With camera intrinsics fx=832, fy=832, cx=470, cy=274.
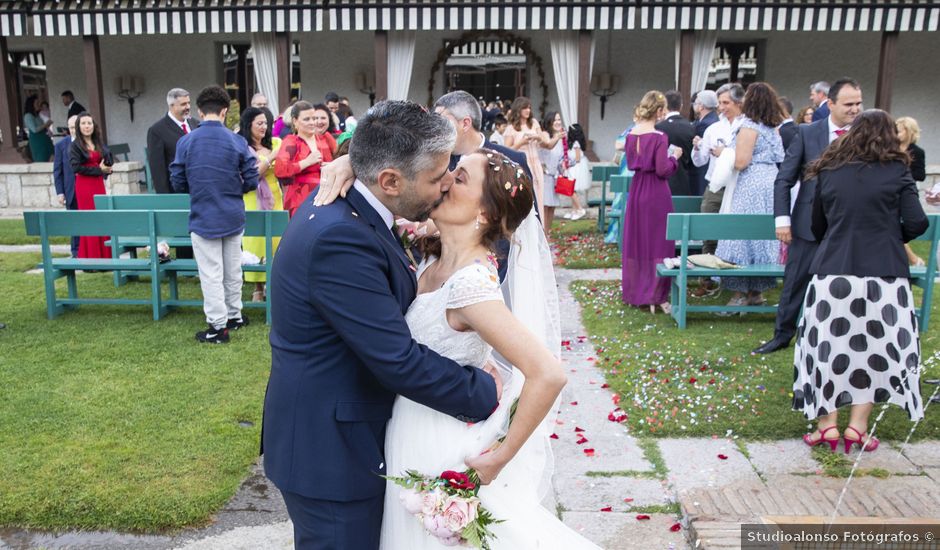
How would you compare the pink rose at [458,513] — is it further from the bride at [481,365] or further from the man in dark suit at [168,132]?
the man in dark suit at [168,132]

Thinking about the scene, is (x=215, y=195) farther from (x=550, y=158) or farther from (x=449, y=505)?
(x=550, y=158)

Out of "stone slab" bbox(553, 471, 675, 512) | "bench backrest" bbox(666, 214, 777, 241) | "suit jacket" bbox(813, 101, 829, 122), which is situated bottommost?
"stone slab" bbox(553, 471, 675, 512)

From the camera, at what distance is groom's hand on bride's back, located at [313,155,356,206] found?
2264 millimetres

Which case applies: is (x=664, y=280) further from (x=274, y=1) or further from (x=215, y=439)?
(x=274, y=1)

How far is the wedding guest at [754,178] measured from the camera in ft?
24.4

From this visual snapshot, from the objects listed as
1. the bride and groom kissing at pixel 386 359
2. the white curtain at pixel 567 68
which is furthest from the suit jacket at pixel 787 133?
the white curtain at pixel 567 68

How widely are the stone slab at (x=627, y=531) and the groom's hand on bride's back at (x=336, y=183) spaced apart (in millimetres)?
2268

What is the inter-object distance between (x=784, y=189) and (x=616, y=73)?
11458 mm

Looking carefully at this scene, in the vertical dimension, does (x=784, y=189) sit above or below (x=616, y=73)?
below

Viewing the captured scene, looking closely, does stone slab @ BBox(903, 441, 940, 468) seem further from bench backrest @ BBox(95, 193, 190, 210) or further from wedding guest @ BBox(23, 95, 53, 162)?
wedding guest @ BBox(23, 95, 53, 162)

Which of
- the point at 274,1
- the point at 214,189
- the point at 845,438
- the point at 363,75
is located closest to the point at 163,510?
the point at 214,189

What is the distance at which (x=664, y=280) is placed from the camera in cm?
808

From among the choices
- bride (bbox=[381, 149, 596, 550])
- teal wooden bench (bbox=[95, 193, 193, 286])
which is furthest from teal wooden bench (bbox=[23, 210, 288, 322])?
bride (bbox=[381, 149, 596, 550])

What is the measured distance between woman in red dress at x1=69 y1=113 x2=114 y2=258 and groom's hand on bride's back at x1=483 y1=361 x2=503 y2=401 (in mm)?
7984
